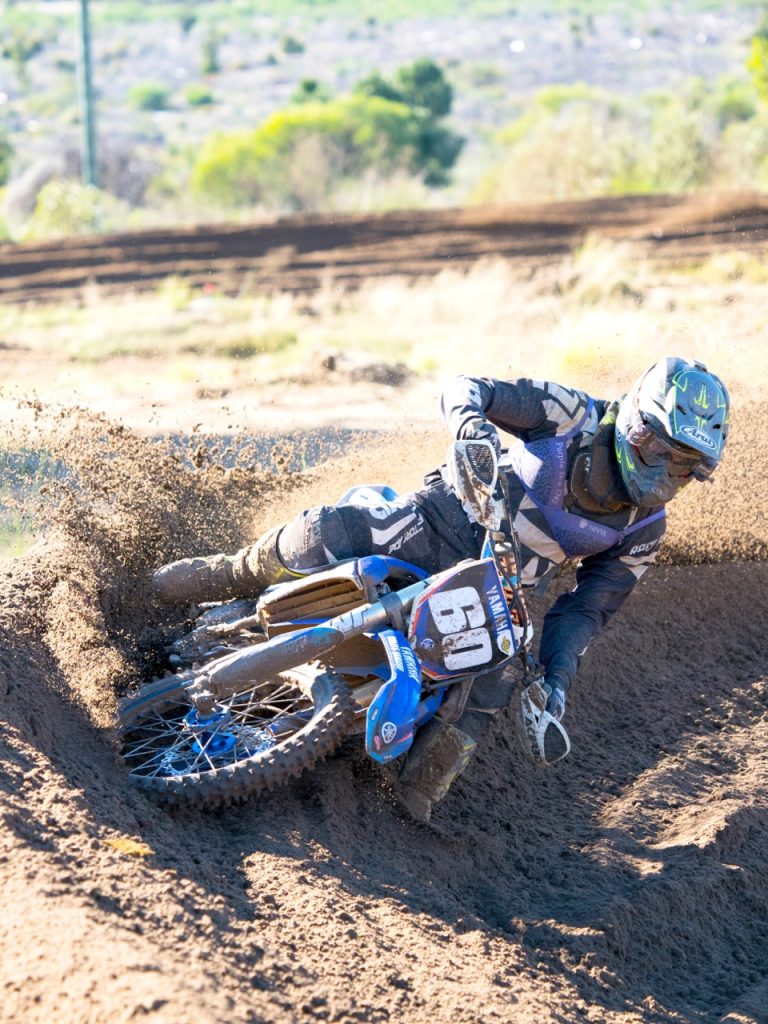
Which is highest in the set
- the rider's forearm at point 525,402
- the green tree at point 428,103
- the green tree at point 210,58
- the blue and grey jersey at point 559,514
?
the rider's forearm at point 525,402

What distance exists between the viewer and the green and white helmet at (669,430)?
4793 mm

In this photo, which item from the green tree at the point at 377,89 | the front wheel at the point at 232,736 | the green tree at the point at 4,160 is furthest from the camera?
the green tree at the point at 377,89

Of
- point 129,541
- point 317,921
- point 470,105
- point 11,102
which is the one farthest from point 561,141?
point 11,102

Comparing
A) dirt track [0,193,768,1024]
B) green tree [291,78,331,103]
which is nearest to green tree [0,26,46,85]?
green tree [291,78,331,103]

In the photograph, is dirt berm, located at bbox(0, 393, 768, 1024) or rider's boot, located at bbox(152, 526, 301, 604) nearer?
dirt berm, located at bbox(0, 393, 768, 1024)

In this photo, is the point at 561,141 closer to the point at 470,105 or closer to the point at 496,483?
the point at 496,483

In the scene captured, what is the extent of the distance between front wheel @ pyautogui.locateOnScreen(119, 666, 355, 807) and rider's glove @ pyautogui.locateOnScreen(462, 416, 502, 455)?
42.4 inches

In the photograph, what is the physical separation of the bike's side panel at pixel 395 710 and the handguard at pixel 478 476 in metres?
0.63

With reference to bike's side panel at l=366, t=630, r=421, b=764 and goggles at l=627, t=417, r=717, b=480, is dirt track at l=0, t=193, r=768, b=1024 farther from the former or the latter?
goggles at l=627, t=417, r=717, b=480

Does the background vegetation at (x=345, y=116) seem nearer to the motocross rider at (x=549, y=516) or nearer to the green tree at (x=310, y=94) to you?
the green tree at (x=310, y=94)

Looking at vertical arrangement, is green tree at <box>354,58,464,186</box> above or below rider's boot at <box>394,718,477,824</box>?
below

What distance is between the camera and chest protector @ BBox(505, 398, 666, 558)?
519 centimetres

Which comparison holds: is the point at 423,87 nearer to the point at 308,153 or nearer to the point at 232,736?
the point at 308,153

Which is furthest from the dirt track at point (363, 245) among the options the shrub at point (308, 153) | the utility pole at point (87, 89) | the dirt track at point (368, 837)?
the utility pole at point (87, 89)
